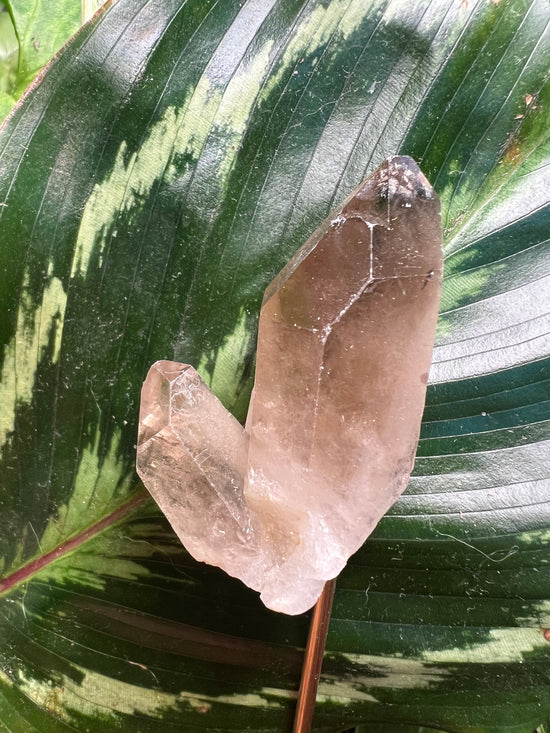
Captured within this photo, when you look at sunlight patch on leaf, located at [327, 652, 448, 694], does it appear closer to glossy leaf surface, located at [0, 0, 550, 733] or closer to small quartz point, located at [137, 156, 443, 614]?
glossy leaf surface, located at [0, 0, 550, 733]

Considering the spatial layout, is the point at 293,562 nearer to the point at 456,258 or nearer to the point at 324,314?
the point at 324,314

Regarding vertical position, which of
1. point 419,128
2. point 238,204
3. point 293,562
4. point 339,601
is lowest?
point 339,601

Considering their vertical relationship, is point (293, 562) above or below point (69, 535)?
above

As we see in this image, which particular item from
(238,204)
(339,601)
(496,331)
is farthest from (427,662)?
(238,204)

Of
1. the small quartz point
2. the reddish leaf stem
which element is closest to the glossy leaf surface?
the reddish leaf stem

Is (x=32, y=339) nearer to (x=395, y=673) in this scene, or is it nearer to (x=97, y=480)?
(x=97, y=480)
